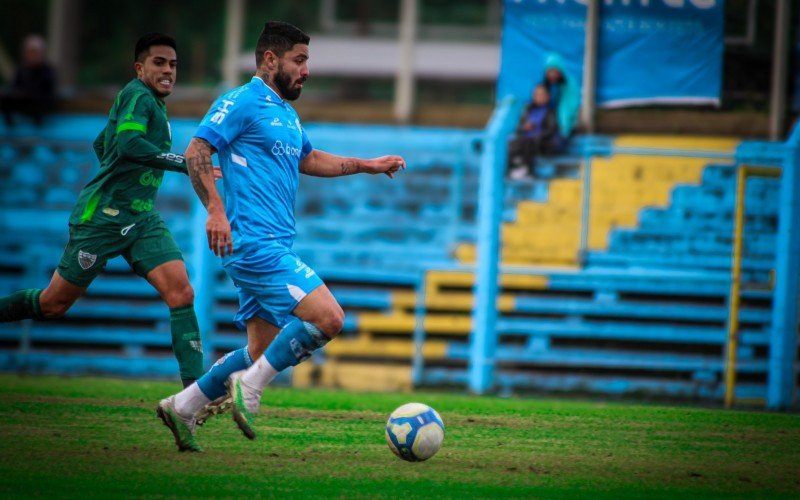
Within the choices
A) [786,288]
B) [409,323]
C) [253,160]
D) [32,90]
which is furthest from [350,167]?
[32,90]

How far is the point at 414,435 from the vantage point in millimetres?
6172

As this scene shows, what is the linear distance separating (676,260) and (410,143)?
172 inches

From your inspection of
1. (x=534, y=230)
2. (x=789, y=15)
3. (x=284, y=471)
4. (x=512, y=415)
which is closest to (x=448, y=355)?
(x=534, y=230)

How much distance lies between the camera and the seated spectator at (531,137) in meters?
14.6

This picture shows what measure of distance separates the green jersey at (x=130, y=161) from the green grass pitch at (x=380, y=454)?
1.37 metres

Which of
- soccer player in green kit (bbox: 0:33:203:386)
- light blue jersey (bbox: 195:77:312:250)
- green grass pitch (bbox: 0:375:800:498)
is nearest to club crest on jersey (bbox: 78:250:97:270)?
soccer player in green kit (bbox: 0:33:203:386)

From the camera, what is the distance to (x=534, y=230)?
14.5m

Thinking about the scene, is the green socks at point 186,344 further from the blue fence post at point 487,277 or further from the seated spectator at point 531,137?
the seated spectator at point 531,137

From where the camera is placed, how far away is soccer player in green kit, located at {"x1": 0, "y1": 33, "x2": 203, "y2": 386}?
7.18 meters

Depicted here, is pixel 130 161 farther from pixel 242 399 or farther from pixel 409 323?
pixel 409 323

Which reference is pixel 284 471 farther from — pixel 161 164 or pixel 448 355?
pixel 448 355

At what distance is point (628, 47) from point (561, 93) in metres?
0.98

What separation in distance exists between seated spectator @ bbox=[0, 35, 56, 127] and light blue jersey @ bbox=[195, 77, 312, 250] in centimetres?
1120

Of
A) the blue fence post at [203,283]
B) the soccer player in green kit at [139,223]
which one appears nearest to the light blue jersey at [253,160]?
the soccer player in green kit at [139,223]
